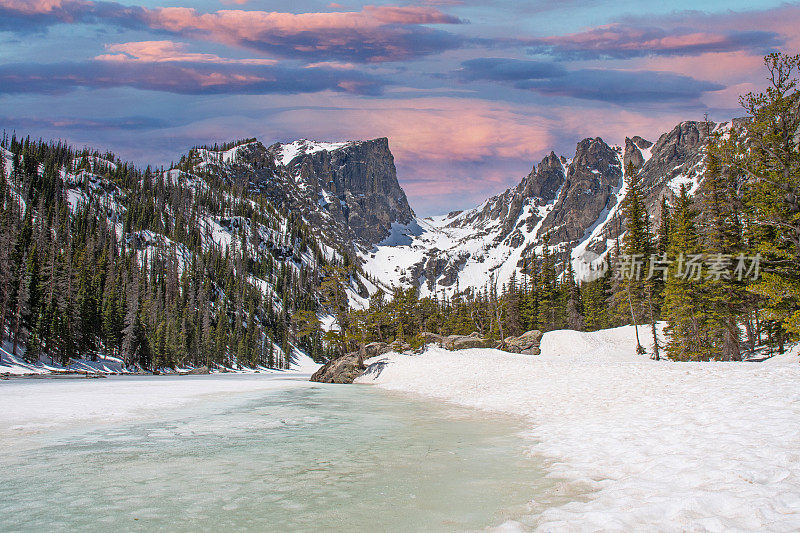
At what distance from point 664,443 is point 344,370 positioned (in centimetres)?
3405

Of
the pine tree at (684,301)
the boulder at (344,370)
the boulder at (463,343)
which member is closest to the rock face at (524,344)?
the boulder at (463,343)

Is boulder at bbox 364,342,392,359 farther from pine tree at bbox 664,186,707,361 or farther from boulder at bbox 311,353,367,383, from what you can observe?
pine tree at bbox 664,186,707,361

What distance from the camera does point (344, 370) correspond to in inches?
1626

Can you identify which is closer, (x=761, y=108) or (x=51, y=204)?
(x=761, y=108)

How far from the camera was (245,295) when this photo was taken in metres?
170

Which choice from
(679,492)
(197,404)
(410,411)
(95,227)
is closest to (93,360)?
(197,404)

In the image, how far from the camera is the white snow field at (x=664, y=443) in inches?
230

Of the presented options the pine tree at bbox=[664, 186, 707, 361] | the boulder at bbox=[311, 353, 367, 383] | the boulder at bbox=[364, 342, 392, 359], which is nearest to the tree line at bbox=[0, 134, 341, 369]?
the boulder at bbox=[311, 353, 367, 383]

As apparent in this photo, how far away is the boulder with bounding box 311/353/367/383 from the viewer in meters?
40.7

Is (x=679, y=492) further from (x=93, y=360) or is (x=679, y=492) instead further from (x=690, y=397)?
(x=93, y=360)

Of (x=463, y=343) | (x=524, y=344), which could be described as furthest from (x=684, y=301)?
(x=463, y=343)

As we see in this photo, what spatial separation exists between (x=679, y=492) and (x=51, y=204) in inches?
7632

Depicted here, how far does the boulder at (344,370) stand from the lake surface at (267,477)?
82.4ft

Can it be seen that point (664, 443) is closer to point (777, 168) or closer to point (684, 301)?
point (777, 168)
